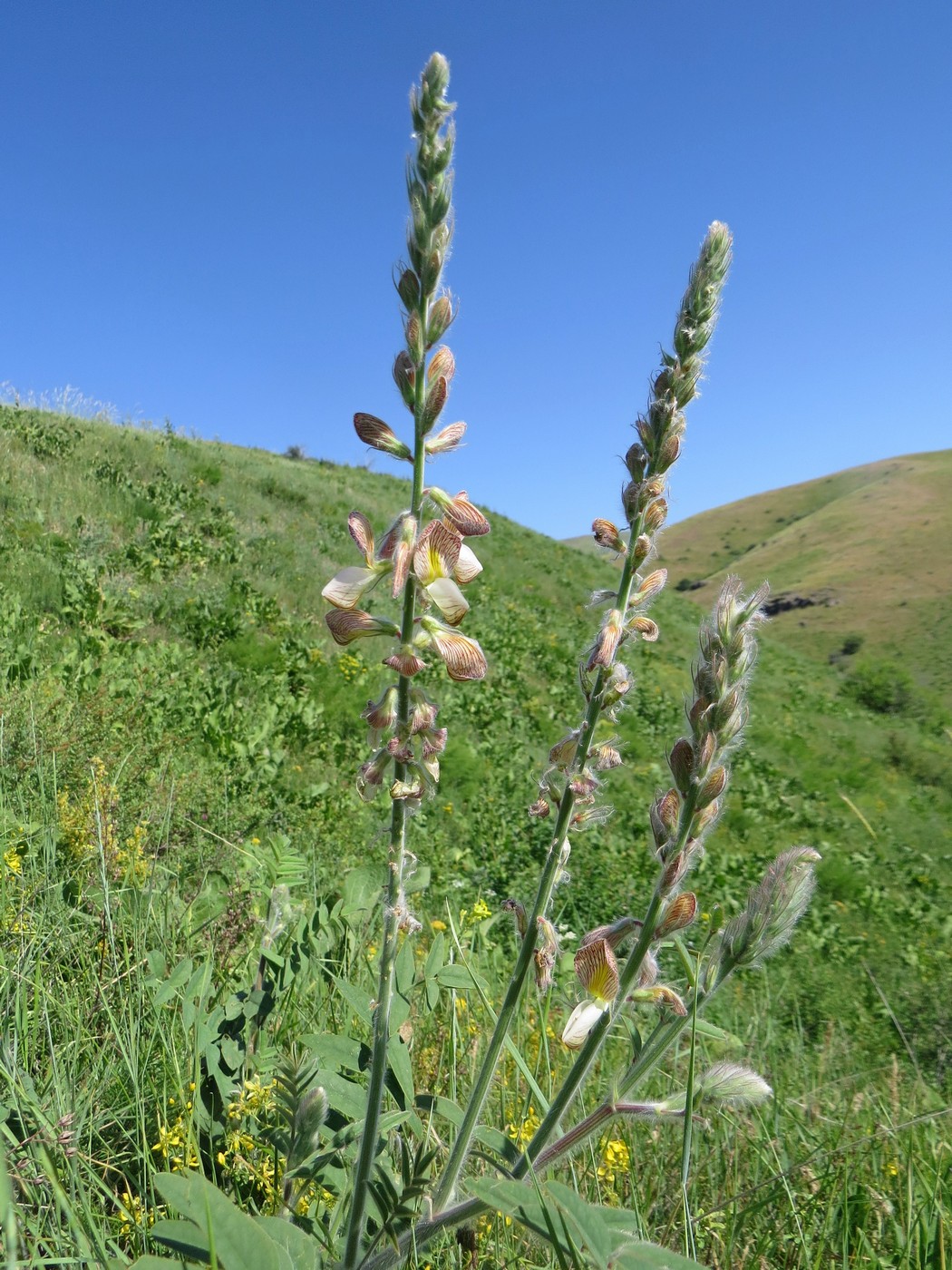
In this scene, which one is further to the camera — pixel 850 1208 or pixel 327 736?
pixel 327 736

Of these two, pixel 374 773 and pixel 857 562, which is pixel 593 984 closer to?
pixel 374 773

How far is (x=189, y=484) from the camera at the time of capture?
37.2 feet

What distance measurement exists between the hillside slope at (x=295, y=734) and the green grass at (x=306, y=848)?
0.04 metres

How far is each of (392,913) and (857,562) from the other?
2406 inches

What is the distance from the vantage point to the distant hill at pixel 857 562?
43.6 meters

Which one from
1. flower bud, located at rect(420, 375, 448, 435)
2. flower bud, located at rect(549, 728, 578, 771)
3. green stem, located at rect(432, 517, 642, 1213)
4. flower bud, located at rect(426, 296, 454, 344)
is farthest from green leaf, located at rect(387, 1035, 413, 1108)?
flower bud, located at rect(426, 296, 454, 344)

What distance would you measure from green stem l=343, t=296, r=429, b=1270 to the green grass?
14.1 inches

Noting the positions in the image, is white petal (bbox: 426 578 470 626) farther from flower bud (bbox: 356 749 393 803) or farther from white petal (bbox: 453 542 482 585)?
flower bud (bbox: 356 749 393 803)

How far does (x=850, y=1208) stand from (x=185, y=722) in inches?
182

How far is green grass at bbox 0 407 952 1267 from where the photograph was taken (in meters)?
1.69

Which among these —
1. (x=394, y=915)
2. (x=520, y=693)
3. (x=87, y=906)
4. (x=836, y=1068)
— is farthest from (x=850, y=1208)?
(x=520, y=693)

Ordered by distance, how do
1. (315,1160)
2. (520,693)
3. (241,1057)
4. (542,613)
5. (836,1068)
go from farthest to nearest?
(542,613)
(520,693)
(836,1068)
(241,1057)
(315,1160)

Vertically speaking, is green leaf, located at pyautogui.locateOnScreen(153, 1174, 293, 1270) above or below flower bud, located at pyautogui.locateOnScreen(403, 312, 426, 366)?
below

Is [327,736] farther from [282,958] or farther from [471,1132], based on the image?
[471,1132]
